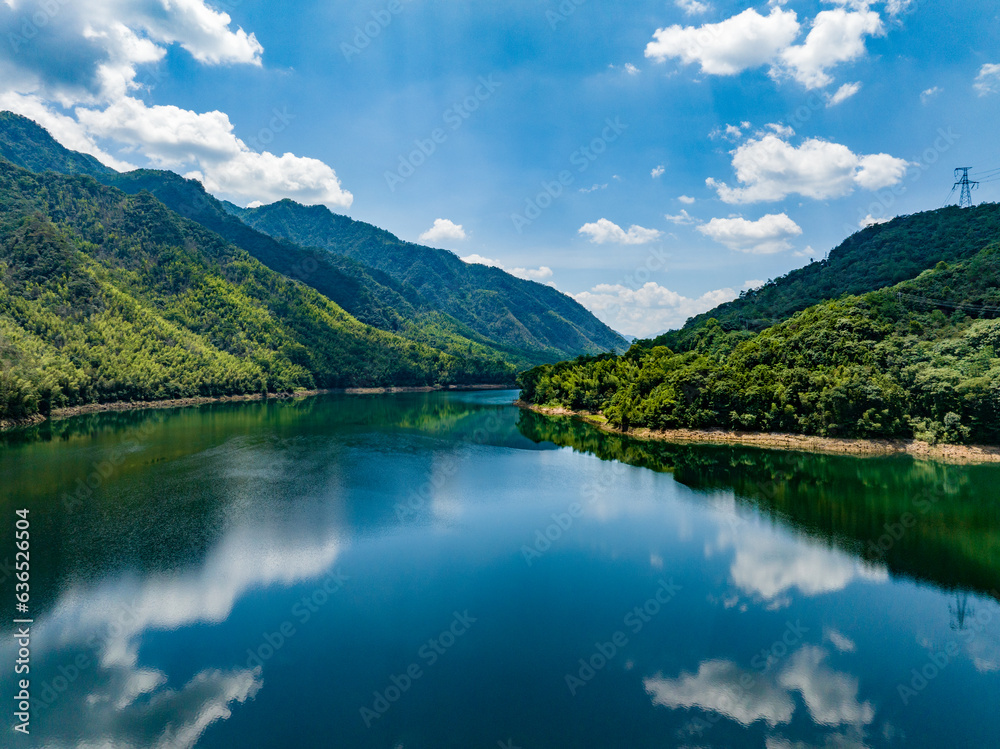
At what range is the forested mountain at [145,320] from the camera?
320 ft

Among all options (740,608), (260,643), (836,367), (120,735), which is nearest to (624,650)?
(740,608)

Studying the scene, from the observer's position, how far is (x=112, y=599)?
23.4 meters

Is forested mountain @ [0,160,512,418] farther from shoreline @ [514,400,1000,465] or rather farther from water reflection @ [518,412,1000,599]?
water reflection @ [518,412,1000,599]

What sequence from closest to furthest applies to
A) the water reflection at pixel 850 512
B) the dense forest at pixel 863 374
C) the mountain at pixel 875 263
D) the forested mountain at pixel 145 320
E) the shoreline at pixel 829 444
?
the water reflection at pixel 850 512 → the shoreline at pixel 829 444 → the dense forest at pixel 863 374 → the forested mountain at pixel 145 320 → the mountain at pixel 875 263

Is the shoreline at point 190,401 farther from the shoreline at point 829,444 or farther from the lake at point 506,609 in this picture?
the shoreline at point 829,444

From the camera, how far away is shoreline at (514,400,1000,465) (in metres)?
52.0

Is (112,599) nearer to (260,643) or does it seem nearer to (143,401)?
(260,643)

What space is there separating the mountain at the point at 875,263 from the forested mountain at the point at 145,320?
8738 cm

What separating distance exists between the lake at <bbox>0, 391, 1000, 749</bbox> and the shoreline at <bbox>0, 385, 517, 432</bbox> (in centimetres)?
3817

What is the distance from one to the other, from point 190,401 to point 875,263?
161 meters

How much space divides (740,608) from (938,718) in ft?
25.7

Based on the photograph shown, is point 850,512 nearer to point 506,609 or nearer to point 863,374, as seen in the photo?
point 863,374

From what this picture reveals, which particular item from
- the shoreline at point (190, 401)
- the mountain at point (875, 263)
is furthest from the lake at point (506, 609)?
the mountain at point (875, 263)

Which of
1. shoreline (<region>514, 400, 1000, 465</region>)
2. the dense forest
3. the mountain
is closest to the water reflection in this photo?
shoreline (<region>514, 400, 1000, 465</region>)
